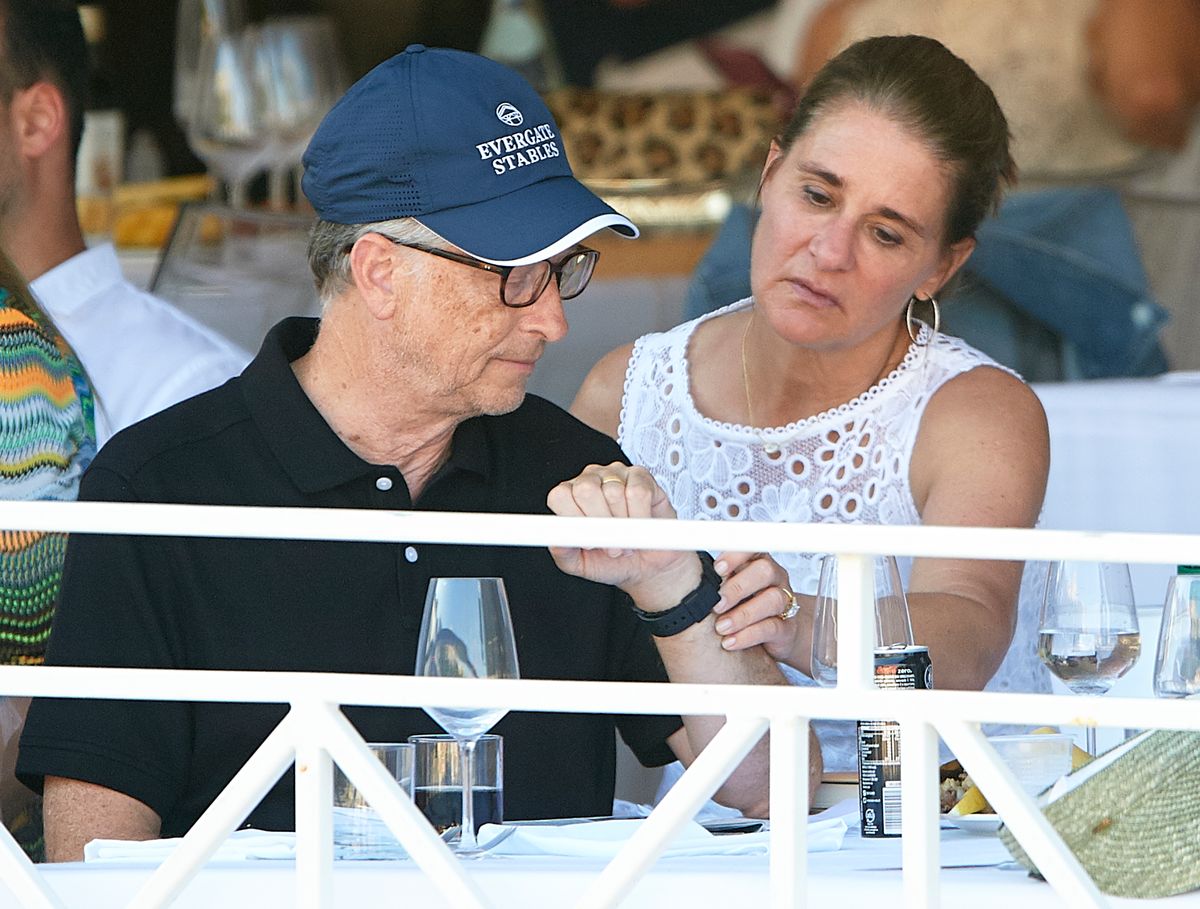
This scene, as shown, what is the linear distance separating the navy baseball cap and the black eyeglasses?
0.02m

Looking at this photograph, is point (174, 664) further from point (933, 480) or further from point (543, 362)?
point (543, 362)

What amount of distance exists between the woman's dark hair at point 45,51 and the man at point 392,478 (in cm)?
112

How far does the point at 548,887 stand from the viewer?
1.28 m

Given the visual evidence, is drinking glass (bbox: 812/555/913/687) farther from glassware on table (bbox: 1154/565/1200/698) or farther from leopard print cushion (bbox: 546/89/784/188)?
leopard print cushion (bbox: 546/89/784/188)

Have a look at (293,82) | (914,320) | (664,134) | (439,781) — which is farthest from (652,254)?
(439,781)

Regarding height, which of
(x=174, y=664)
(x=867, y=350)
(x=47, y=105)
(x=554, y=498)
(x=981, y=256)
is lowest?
(x=174, y=664)

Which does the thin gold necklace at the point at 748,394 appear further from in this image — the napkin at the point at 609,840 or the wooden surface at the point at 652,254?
the wooden surface at the point at 652,254

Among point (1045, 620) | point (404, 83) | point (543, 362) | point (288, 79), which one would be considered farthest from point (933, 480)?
point (288, 79)

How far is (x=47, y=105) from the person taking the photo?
297cm

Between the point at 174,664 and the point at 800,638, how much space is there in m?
0.70

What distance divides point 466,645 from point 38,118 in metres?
1.81

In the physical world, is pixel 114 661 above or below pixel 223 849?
above

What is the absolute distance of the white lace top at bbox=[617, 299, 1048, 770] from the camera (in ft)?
8.43

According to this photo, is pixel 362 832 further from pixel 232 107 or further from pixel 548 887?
pixel 232 107
